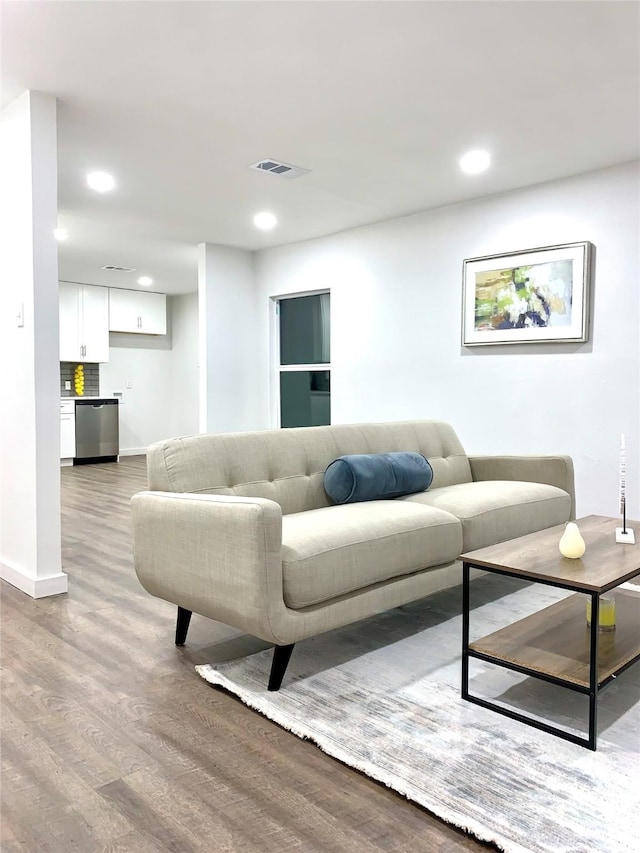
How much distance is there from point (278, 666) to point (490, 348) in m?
3.28

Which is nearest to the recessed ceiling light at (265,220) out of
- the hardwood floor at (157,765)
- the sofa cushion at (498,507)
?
the sofa cushion at (498,507)

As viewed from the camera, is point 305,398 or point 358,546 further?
point 305,398

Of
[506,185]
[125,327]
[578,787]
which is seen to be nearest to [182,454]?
[578,787]

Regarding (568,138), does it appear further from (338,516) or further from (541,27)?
(338,516)

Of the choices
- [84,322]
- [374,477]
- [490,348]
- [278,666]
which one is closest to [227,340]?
[490,348]

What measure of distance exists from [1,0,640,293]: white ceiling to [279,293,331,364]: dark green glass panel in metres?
1.43

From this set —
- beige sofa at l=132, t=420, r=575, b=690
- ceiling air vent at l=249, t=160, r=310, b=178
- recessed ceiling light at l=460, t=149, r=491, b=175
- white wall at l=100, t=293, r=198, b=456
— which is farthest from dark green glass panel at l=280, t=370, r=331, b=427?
white wall at l=100, t=293, r=198, b=456

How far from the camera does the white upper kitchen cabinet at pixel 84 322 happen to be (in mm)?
8477

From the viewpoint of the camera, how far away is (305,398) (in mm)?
6516

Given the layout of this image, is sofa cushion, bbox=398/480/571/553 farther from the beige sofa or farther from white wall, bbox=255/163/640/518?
white wall, bbox=255/163/640/518

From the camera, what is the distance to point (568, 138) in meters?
3.64

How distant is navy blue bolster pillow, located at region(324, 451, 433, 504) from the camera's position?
2910mm

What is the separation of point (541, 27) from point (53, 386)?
8.72 feet

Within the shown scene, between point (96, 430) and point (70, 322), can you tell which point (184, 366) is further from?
point (70, 322)
